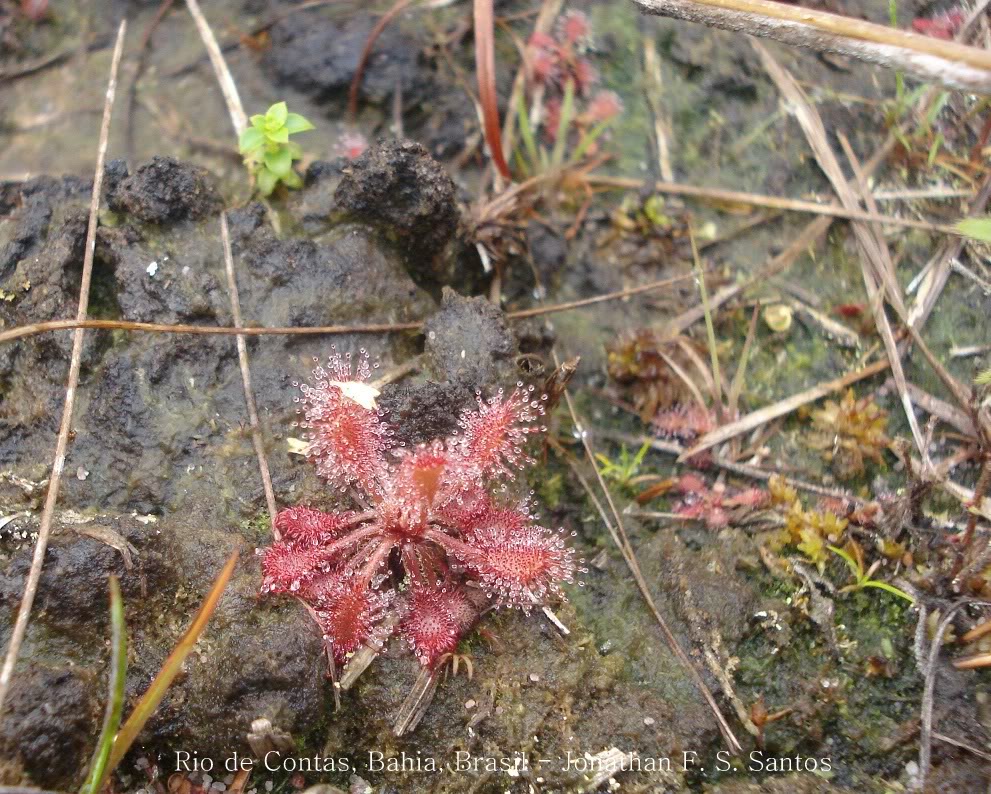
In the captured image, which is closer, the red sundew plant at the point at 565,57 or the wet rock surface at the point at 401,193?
the wet rock surface at the point at 401,193

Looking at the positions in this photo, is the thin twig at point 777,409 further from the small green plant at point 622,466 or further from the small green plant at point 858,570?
the small green plant at point 858,570

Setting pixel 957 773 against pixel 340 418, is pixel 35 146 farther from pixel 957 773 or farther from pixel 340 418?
pixel 957 773

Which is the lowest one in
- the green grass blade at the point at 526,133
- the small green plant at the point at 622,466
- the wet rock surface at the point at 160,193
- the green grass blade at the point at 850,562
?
the green grass blade at the point at 850,562

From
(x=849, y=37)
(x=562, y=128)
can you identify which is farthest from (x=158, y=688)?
(x=562, y=128)

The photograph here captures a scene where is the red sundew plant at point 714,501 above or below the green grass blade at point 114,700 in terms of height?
below

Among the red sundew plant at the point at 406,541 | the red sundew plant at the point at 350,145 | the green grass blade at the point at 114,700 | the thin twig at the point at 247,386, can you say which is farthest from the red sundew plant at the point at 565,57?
the green grass blade at the point at 114,700

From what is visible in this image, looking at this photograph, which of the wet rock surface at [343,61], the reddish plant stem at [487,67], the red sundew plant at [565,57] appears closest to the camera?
the reddish plant stem at [487,67]
